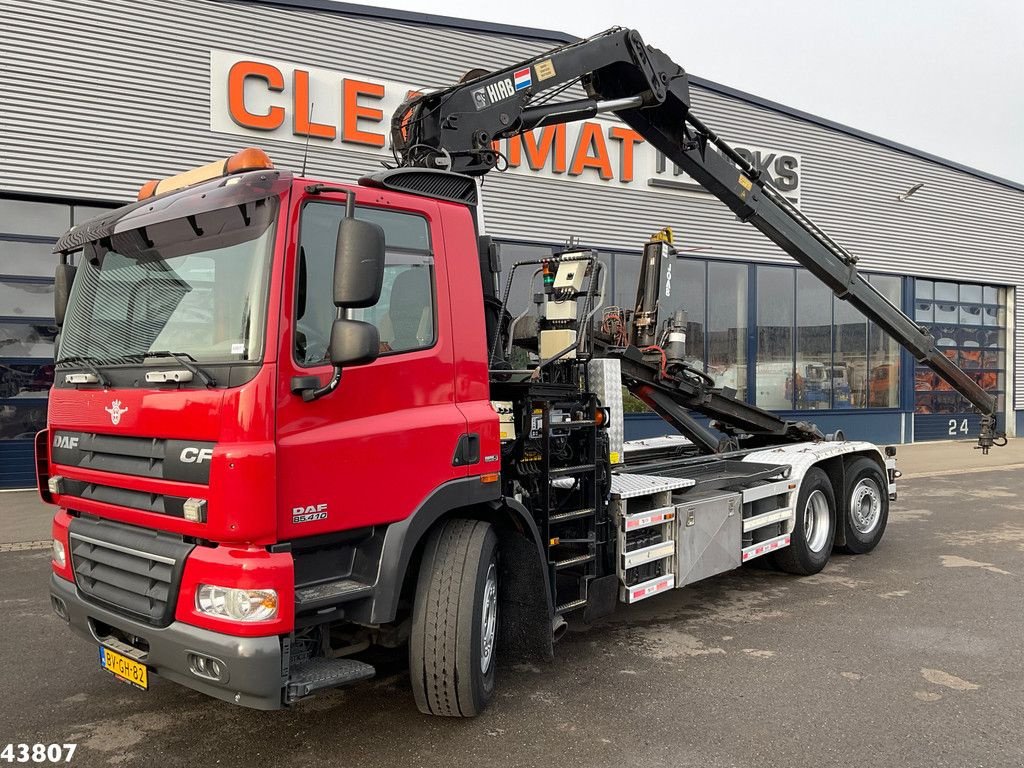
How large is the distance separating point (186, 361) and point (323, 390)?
628 mm

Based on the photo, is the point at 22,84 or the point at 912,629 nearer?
the point at 912,629

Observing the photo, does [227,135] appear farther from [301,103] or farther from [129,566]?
[129,566]

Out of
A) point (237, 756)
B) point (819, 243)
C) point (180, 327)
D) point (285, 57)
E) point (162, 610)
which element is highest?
point (285, 57)

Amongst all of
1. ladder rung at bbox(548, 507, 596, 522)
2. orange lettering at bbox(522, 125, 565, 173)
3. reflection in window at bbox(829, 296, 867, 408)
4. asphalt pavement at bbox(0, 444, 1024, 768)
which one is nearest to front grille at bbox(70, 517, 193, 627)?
asphalt pavement at bbox(0, 444, 1024, 768)

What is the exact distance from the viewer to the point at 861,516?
7.92m

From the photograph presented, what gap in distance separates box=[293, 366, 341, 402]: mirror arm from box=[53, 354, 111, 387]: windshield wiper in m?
1.08

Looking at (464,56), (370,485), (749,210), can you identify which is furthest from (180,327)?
(464,56)

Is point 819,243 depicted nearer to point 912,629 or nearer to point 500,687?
point 912,629

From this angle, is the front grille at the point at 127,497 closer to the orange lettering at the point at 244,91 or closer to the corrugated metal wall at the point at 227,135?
the corrugated metal wall at the point at 227,135

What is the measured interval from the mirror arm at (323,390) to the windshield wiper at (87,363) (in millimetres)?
1078

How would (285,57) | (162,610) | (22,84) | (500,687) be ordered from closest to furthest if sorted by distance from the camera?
(162,610) < (500,687) < (22,84) < (285,57)

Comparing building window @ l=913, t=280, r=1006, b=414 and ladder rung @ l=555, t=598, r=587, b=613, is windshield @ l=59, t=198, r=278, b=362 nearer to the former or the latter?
ladder rung @ l=555, t=598, r=587, b=613

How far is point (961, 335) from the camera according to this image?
21.3 metres

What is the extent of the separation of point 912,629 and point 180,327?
514cm
